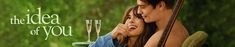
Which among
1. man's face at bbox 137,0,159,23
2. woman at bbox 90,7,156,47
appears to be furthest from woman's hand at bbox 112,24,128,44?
man's face at bbox 137,0,159,23

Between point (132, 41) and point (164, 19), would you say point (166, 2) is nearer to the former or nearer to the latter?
point (164, 19)

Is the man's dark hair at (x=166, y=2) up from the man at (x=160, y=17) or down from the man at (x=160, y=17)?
up

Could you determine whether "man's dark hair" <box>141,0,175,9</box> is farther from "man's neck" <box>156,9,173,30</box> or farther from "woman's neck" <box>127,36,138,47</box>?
"woman's neck" <box>127,36,138,47</box>

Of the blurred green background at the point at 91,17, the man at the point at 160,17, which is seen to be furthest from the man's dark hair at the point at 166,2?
the blurred green background at the point at 91,17

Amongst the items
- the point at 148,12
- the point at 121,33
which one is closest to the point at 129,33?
the point at 121,33

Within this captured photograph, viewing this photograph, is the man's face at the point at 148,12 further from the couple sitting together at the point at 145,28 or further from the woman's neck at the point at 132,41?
the woman's neck at the point at 132,41

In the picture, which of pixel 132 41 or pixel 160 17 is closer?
pixel 160 17

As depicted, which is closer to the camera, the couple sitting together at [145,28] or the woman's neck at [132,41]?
the couple sitting together at [145,28]

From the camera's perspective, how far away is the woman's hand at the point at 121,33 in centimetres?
218

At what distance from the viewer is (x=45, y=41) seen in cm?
228

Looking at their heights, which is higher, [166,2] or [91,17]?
[166,2]

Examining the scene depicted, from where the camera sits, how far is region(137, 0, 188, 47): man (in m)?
2.01

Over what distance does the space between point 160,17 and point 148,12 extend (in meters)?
0.05

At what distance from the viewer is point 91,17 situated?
225 centimetres
